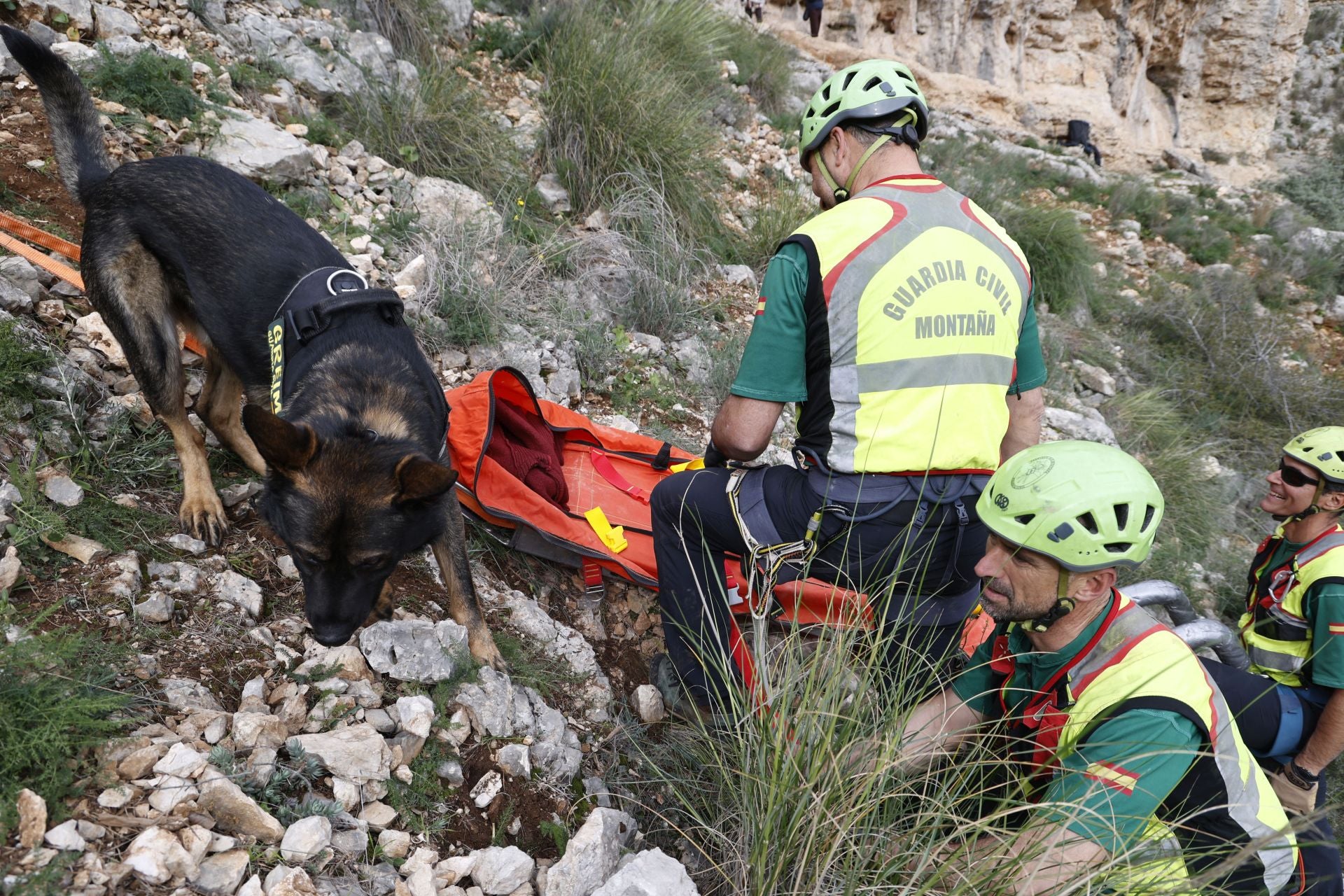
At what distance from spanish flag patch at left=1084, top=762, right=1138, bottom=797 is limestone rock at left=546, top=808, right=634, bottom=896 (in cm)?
125

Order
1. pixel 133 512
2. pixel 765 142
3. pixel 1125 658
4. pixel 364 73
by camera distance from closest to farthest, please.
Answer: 1. pixel 1125 658
2. pixel 133 512
3. pixel 364 73
4. pixel 765 142

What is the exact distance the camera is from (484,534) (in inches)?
131

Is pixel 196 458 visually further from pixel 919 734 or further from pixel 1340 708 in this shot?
pixel 1340 708

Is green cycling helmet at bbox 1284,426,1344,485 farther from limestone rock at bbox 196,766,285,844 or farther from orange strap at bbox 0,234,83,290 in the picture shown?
orange strap at bbox 0,234,83,290

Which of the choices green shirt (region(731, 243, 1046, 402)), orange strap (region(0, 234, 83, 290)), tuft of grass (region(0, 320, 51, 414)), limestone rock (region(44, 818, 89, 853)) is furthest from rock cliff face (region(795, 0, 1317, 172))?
limestone rock (region(44, 818, 89, 853))

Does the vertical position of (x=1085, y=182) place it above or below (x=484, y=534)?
below

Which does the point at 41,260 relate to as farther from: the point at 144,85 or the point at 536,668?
the point at 536,668

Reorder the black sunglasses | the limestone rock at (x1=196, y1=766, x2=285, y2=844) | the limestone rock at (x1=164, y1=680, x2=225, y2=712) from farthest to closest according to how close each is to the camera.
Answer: the black sunglasses → the limestone rock at (x1=164, y1=680, x2=225, y2=712) → the limestone rock at (x1=196, y1=766, x2=285, y2=844)

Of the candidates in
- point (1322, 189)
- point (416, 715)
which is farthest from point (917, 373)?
point (1322, 189)

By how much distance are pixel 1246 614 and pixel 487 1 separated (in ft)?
27.8

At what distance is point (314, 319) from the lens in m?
2.53

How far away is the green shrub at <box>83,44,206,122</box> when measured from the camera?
436 centimetres

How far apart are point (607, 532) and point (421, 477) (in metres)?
1.40

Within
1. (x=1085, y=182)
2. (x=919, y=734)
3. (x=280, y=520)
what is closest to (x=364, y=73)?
(x=280, y=520)
